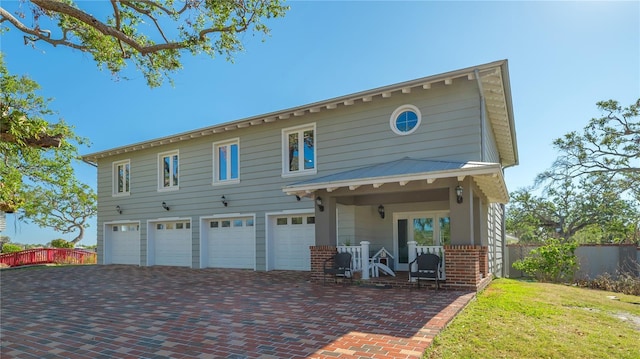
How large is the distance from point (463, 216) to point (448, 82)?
3.68 metres

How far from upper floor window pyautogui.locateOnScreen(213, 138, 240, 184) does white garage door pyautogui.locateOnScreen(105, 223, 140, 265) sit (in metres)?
5.36

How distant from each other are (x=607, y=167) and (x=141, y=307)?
23.1 m

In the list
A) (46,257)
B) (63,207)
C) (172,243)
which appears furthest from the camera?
(63,207)

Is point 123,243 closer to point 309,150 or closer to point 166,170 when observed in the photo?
point 166,170

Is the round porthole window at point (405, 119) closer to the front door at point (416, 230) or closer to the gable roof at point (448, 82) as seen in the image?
the gable roof at point (448, 82)

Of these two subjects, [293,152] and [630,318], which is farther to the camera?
[293,152]

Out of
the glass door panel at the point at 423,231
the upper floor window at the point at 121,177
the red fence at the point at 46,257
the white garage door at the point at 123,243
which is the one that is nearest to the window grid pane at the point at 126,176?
the upper floor window at the point at 121,177

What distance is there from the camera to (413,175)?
28.0ft

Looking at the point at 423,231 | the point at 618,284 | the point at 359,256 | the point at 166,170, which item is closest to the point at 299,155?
the point at 359,256

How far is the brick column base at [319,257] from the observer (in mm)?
10009

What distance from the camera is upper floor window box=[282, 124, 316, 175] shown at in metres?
12.6

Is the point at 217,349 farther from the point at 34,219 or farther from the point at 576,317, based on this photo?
the point at 34,219

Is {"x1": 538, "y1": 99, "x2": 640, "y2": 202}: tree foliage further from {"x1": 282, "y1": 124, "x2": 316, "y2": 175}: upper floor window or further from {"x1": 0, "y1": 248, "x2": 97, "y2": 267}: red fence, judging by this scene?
{"x1": 0, "y1": 248, "x2": 97, "y2": 267}: red fence

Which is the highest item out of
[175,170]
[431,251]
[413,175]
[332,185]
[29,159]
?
[29,159]
